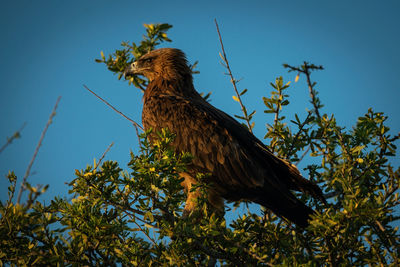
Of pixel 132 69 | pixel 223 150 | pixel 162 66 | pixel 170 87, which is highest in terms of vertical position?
pixel 162 66

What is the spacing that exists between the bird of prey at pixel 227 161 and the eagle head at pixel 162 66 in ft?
2.99

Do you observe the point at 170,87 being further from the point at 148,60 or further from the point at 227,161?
the point at 227,161

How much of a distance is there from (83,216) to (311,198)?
2418 millimetres

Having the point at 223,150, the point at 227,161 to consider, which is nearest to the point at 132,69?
the point at 223,150

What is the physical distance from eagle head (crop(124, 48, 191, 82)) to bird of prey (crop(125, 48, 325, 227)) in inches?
35.8

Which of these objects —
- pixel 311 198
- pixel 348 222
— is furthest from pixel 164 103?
pixel 348 222

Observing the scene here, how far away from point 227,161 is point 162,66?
94.1 inches

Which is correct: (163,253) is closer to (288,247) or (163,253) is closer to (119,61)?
(288,247)

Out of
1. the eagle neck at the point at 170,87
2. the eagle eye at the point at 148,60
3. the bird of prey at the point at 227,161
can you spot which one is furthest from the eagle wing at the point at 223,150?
the eagle eye at the point at 148,60

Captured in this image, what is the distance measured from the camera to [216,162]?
4.36m

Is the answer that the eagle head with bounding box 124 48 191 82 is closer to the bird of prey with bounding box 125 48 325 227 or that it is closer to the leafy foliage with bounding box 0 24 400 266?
the bird of prey with bounding box 125 48 325 227

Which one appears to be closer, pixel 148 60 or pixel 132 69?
pixel 132 69

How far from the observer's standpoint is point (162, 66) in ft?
19.7

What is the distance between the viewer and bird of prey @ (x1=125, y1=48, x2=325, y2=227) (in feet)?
13.1
